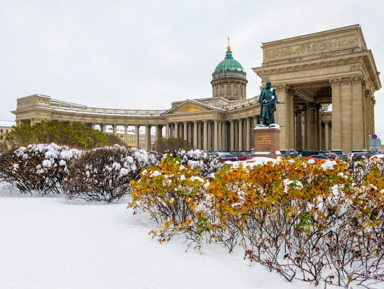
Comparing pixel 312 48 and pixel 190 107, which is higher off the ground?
pixel 312 48

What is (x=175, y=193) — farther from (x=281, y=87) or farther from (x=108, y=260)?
(x=281, y=87)

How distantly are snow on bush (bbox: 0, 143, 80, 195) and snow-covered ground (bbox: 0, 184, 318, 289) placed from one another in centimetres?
474

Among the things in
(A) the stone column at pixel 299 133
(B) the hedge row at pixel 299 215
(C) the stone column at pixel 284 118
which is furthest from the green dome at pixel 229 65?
(B) the hedge row at pixel 299 215

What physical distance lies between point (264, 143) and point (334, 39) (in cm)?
2042

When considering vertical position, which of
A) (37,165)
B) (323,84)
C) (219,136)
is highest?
(323,84)

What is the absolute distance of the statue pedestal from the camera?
19.7 meters

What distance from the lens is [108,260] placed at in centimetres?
545

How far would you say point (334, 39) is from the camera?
3191 centimetres

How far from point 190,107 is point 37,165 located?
60286 millimetres

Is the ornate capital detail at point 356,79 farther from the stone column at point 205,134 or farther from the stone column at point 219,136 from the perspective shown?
the stone column at point 205,134

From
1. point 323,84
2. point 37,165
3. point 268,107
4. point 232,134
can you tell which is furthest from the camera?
point 232,134

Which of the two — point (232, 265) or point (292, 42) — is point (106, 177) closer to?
point (232, 265)

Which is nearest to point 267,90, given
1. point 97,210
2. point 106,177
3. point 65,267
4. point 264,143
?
point 264,143

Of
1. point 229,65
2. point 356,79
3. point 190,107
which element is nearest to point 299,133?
point 356,79
